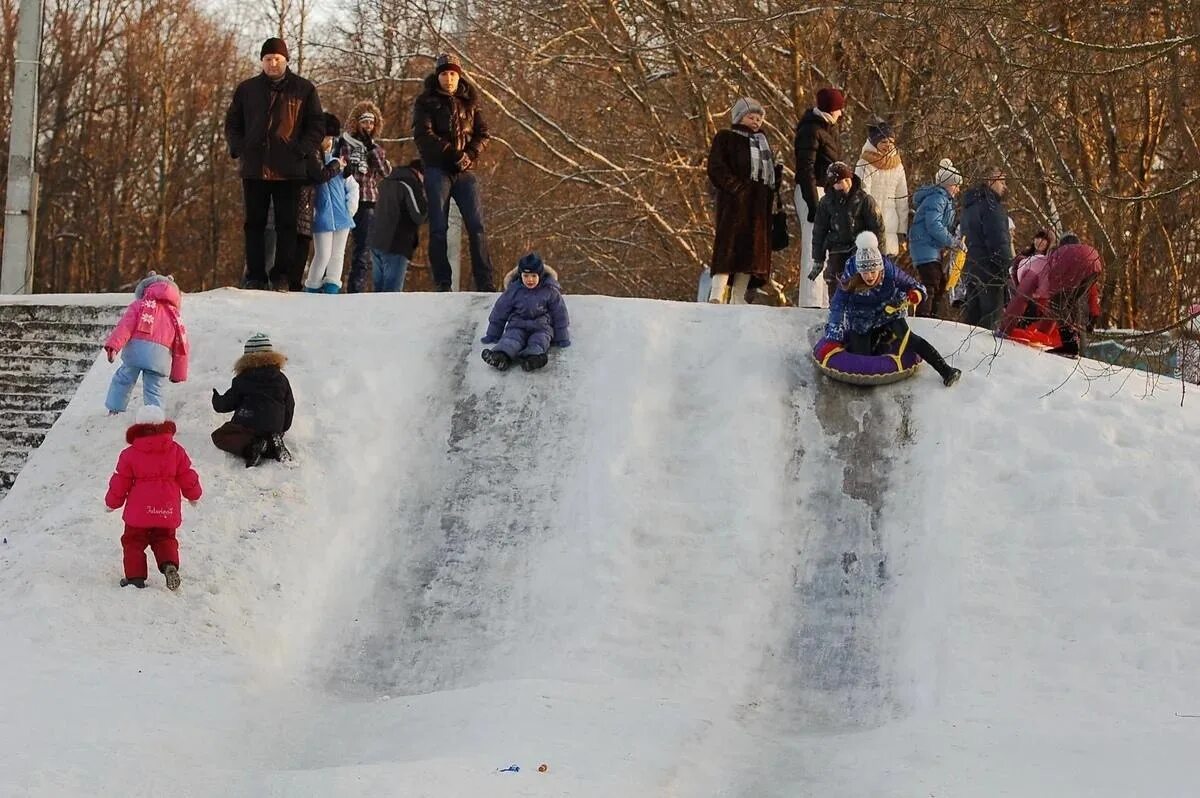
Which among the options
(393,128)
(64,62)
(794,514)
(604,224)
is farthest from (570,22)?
(64,62)

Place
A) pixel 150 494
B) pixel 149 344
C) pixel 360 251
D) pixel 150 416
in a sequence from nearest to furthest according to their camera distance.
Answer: pixel 150 494
pixel 150 416
pixel 149 344
pixel 360 251

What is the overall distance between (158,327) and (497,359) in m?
2.37

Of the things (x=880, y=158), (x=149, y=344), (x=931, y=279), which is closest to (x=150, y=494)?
(x=149, y=344)

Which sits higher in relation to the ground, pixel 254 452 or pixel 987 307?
pixel 987 307

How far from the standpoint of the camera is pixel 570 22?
840 inches

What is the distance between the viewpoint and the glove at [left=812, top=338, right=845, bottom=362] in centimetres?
1071

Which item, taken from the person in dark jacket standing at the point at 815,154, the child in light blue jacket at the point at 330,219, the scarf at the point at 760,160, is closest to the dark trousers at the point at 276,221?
the child in light blue jacket at the point at 330,219

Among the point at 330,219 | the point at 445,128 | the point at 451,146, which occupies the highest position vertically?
the point at 445,128

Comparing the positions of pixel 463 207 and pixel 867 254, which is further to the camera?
pixel 463 207

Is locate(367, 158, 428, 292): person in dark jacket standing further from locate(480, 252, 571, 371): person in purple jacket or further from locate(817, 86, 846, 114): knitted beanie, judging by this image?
locate(817, 86, 846, 114): knitted beanie

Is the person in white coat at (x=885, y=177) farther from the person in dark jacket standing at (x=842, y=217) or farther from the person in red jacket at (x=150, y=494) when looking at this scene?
the person in red jacket at (x=150, y=494)

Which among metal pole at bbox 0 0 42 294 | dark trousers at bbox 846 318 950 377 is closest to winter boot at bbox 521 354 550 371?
dark trousers at bbox 846 318 950 377

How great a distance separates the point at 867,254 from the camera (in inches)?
414

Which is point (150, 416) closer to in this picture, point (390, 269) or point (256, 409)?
point (256, 409)
